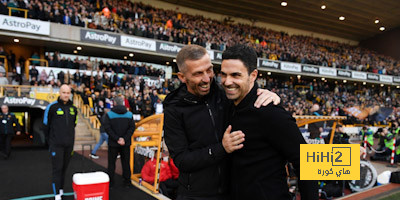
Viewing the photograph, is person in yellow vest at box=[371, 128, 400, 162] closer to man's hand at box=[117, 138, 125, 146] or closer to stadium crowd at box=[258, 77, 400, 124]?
stadium crowd at box=[258, 77, 400, 124]

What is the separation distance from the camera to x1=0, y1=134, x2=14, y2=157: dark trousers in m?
9.22

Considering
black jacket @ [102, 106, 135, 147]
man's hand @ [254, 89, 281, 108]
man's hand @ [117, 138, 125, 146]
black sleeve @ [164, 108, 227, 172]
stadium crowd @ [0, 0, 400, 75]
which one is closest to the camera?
man's hand @ [254, 89, 281, 108]

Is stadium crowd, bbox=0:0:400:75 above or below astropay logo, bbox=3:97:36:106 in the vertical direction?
above

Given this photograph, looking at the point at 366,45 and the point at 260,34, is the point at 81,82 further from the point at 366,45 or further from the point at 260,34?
the point at 366,45

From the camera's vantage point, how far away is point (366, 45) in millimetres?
44875

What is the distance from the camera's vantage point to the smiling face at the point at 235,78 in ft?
6.00

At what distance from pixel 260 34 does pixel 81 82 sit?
22881 millimetres

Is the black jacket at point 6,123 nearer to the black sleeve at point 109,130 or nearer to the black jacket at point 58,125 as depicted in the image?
the black sleeve at point 109,130

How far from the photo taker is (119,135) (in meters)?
6.06

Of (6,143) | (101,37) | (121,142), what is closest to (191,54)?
(121,142)

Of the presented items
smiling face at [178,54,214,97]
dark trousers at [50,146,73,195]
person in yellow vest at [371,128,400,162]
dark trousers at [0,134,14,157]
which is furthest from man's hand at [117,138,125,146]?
person in yellow vest at [371,128,400,162]

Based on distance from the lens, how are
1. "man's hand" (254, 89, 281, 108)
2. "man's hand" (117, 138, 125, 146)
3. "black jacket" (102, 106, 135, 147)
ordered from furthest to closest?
"black jacket" (102, 106, 135, 147) → "man's hand" (117, 138, 125, 146) → "man's hand" (254, 89, 281, 108)

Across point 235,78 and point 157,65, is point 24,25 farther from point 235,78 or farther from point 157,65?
point 235,78

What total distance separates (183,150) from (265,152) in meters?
0.60
